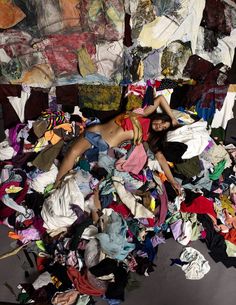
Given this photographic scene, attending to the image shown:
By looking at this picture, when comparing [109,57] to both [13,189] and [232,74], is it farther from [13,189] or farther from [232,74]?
[13,189]

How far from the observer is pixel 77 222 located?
139 inches

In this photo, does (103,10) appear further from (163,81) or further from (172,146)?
(172,146)

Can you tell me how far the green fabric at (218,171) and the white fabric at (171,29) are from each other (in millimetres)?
1437

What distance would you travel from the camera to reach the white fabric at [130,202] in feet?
11.8

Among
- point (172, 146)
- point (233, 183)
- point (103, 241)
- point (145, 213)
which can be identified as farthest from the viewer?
point (233, 183)

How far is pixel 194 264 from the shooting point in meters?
3.58

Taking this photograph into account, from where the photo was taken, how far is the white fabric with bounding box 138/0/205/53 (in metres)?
3.88

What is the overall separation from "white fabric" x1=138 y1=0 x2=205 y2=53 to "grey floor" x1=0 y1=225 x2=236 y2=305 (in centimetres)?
227

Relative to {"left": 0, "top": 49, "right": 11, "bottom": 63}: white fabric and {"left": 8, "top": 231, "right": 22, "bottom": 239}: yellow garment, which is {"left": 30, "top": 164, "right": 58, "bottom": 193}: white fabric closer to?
{"left": 8, "top": 231, "right": 22, "bottom": 239}: yellow garment

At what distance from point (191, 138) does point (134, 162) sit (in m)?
0.66

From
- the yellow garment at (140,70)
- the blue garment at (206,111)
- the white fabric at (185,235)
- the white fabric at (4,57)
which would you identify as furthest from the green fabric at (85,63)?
the white fabric at (185,235)

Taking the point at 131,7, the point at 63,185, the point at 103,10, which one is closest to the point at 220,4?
the point at 131,7

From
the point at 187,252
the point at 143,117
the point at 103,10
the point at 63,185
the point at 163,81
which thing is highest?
the point at 103,10

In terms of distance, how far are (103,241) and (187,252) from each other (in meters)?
0.94
